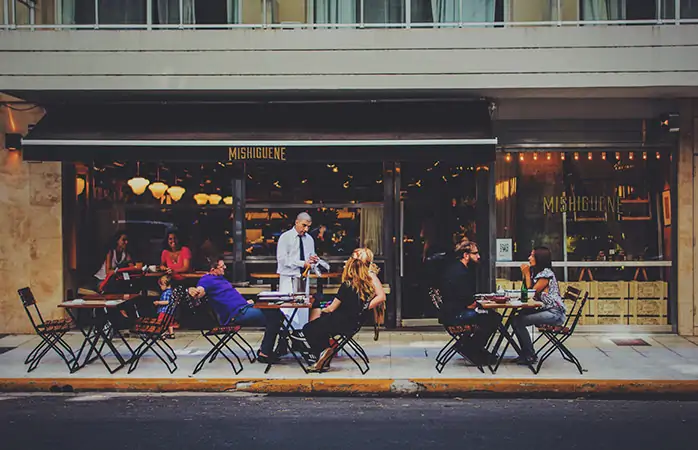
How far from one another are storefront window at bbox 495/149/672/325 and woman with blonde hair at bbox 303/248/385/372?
12.1ft

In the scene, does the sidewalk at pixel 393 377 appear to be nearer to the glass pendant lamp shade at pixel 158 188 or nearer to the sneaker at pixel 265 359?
the sneaker at pixel 265 359

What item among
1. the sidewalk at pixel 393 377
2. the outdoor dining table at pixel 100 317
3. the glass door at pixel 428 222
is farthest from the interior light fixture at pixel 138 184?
the glass door at pixel 428 222

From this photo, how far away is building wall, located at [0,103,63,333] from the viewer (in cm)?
1210

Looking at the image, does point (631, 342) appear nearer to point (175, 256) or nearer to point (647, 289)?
point (647, 289)

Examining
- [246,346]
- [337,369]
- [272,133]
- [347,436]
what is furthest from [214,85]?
[347,436]

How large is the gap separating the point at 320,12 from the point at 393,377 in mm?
5899

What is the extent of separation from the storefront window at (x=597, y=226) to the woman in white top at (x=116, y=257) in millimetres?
5936

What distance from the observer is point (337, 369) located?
9547mm

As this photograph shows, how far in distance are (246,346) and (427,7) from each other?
5.77m

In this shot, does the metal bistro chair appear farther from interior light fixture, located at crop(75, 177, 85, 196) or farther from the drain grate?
interior light fixture, located at crop(75, 177, 85, 196)

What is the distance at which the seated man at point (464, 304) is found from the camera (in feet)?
30.8

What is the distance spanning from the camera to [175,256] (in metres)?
12.7

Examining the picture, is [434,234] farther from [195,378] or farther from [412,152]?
[195,378]

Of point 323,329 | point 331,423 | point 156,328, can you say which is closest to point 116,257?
point 156,328
